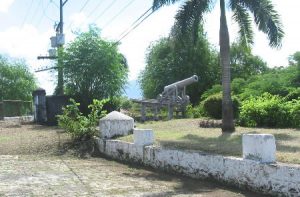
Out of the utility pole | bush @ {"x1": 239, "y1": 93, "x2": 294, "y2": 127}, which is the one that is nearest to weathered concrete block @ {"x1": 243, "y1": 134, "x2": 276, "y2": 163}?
bush @ {"x1": 239, "y1": 93, "x2": 294, "y2": 127}

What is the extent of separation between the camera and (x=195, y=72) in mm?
33719

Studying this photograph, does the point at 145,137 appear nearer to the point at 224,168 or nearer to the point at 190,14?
the point at 224,168

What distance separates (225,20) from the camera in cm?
1473

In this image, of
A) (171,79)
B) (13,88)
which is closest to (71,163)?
(171,79)

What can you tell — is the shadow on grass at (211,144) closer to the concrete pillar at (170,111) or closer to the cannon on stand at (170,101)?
the concrete pillar at (170,111)

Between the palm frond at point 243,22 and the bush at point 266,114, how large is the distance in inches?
81.8

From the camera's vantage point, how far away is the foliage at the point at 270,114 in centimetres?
1491

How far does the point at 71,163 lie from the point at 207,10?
6.46m

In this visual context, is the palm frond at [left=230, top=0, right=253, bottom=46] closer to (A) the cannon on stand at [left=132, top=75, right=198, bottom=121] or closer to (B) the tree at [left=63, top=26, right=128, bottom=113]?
(A) the cannon on stand at [left=132, top=75, right=198, bottom=121]

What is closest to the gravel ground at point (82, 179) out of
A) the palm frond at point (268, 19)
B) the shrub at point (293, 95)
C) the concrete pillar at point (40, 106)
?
the palm frond at point (268, 19)

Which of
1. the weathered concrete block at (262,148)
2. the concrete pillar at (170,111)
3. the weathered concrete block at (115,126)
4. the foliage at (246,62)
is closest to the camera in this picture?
the weathered concrete block at (262,148)

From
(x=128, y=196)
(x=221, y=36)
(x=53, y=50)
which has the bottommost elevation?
(x=128, y=196)

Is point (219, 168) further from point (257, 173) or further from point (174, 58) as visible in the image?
point (174, 58)

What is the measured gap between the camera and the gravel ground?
319 inches
